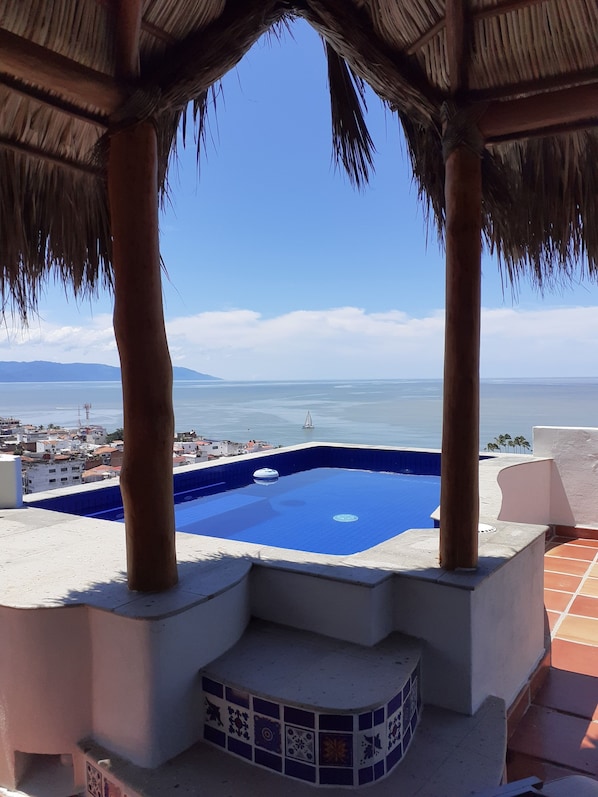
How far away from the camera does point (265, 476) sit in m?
6.97

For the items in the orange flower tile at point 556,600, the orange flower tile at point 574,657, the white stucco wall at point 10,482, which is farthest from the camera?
the white stucco wall at point 10,482

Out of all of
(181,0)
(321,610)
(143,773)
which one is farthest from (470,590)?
(181,0)

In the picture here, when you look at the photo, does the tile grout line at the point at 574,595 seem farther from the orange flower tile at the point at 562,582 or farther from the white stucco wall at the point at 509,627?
the white stucco wall at the point at 509,627

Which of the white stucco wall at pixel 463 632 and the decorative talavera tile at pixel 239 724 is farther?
the white stucco wall at pixel 463 632

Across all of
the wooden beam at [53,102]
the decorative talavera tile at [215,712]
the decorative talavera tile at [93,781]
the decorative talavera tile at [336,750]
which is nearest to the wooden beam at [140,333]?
the wooden beam at [53,102]

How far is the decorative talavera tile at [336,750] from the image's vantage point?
77.9 inches

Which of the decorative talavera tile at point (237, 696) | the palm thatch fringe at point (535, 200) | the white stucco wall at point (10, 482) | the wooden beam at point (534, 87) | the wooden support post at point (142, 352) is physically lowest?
the decorative talavera tile at point (237, 696)

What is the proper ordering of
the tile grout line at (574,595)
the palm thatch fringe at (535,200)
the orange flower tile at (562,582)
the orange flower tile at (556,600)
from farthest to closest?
the orange flower tile at (562,582) < the orange flower tile at (556,600) < the tile grout line at (574,595) < the palm thatch fringe at (535,200)

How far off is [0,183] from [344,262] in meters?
37.9

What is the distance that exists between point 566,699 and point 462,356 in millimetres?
1945

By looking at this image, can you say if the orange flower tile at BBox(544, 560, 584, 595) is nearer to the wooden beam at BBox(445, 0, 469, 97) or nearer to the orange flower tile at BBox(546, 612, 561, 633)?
the orange flower tile at BBox(546, 612, 561, 633)

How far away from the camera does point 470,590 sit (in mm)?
2375

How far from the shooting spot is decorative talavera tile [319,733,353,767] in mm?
1979

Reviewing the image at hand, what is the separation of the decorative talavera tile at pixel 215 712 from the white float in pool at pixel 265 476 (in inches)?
186
